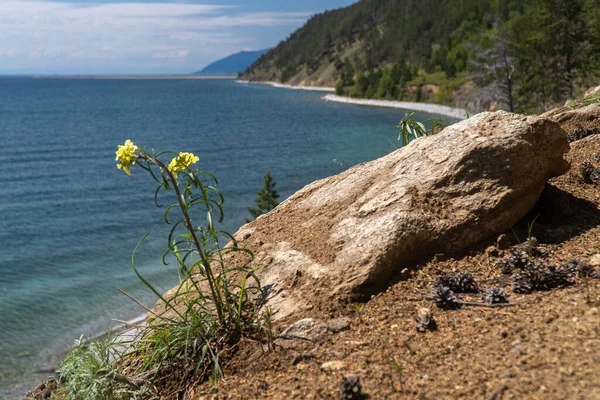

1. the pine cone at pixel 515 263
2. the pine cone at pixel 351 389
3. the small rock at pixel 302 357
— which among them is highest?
the pine cone at pixel 515 263

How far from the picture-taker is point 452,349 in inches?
133

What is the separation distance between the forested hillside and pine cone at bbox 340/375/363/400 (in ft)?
70.1

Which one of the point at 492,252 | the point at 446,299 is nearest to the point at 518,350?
the point at 446,299

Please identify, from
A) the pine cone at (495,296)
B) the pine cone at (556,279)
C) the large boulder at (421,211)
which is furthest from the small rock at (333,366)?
the pine cone at (556,279)

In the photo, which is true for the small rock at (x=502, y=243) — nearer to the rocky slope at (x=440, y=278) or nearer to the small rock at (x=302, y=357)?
the rocky slope at (x=440, y=278)

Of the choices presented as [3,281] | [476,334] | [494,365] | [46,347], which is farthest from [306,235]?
[3,281]

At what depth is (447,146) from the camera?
493cm

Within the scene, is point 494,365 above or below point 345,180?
below

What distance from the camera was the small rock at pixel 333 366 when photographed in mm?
3469

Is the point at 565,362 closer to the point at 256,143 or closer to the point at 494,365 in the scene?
the point at 494,365

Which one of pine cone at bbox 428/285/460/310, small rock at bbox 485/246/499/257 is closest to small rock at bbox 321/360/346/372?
pine cone at bbox 428/285/460/310

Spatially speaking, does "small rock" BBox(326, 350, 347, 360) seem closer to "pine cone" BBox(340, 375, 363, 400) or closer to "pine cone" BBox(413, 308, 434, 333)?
"pine cone" BBox(340, 375, 363, 400)

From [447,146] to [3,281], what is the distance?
18.7m

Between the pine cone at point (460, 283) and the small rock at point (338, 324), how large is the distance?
77cm
